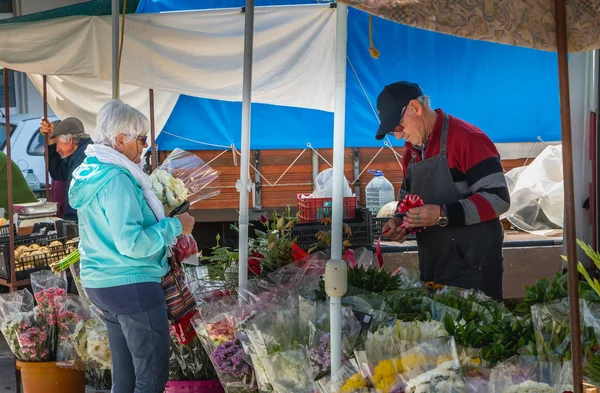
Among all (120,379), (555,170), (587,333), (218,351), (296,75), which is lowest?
(120,379)

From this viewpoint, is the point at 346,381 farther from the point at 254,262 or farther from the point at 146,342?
the point at 254,262

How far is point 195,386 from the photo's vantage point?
11.4ft

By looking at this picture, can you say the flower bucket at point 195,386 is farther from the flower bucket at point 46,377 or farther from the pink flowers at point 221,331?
the flower bucket at point 46,377

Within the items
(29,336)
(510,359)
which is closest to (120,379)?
(29,336)

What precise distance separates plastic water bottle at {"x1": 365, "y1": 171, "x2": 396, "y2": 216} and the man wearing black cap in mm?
3200

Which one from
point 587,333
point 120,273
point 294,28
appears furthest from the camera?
point 294,28

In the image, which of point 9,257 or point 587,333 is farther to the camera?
point 9,257

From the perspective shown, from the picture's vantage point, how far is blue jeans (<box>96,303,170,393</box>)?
3.21 m

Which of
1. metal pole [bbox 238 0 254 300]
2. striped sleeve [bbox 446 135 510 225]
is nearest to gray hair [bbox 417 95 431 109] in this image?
striped sleeve [bbox 446 135 510 225]

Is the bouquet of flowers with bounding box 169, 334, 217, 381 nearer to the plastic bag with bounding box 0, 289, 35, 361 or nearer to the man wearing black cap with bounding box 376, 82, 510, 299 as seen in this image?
the man wearing black cap with bounding box 376, 82, 510, 299

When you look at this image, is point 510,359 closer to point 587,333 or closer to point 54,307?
point 587,333

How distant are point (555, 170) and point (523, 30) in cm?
508

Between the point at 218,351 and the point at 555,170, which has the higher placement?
the point at 555,170

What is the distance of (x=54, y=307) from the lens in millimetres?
4375
